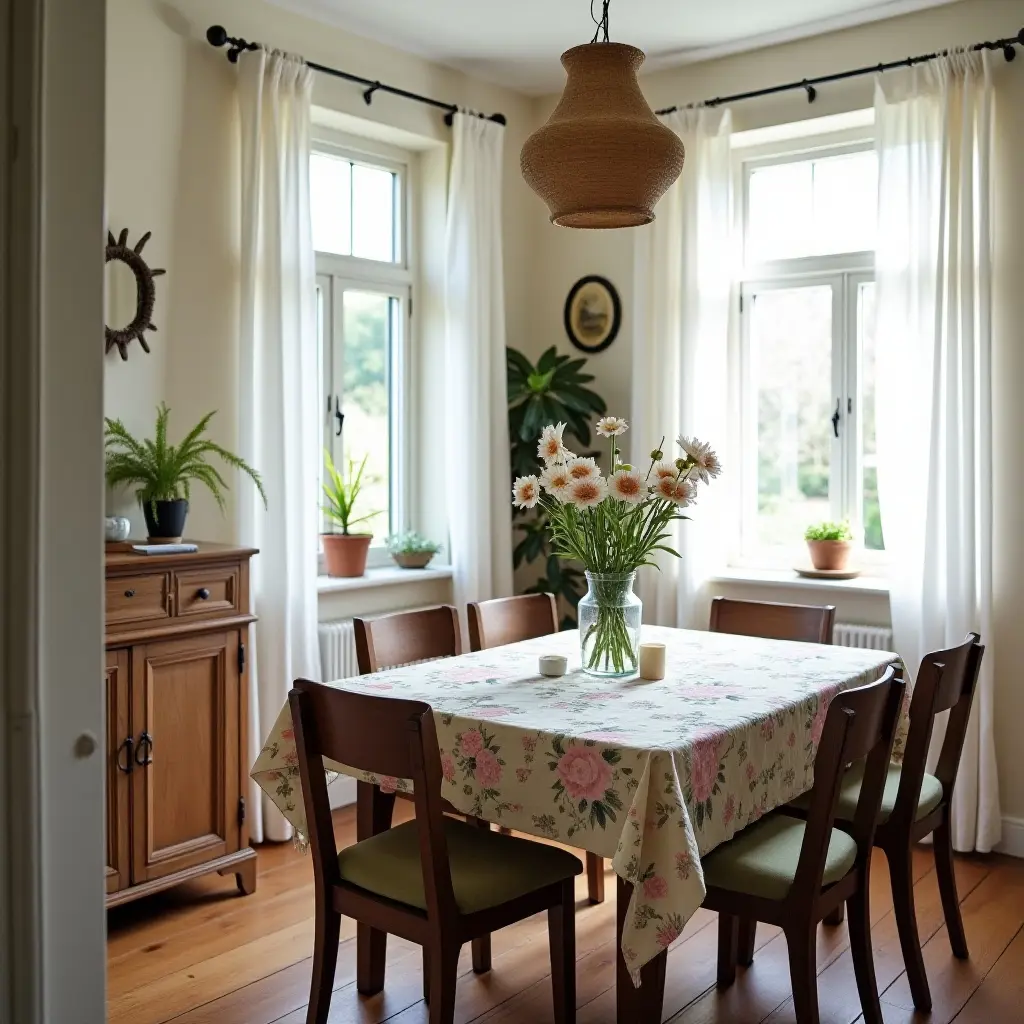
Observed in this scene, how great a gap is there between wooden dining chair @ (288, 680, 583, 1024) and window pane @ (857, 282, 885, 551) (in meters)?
2.45

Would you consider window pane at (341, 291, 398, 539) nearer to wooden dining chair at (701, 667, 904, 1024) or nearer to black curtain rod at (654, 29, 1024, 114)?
black curtain rod at (654, 29, 1024, 114)

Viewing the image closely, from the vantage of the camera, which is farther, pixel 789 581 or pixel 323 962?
pixel 789 581

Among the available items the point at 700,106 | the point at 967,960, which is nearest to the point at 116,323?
the point at 700,106

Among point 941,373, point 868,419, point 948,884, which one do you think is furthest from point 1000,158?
point 948,884

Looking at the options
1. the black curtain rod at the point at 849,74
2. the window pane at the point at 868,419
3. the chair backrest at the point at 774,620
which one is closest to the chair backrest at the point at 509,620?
the chair backrest at the point at 774,620

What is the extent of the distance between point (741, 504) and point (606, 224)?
217 cm

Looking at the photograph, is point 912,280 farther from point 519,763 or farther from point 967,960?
point 519,763

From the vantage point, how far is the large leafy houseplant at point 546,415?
4691mm

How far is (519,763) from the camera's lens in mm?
2244

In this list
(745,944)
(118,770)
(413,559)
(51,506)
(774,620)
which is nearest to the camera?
(51,506)

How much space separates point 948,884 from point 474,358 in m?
2.61

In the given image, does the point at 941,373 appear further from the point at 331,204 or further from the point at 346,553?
the point at 331,204

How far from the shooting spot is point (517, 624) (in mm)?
3531

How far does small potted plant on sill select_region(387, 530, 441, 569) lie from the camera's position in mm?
4578
